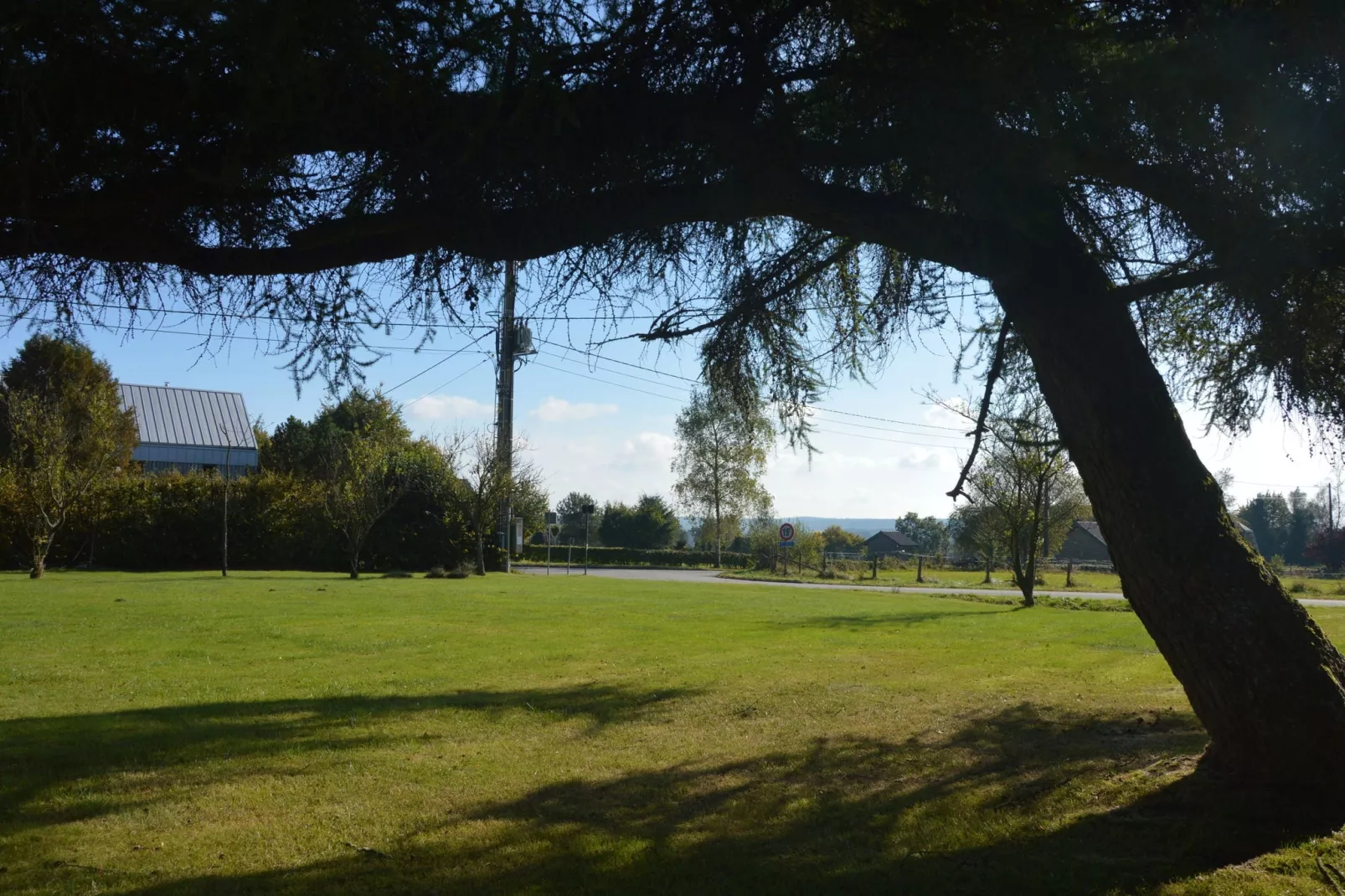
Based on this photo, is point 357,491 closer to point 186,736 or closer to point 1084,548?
point 186,736

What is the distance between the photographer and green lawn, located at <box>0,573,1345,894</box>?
178 inches

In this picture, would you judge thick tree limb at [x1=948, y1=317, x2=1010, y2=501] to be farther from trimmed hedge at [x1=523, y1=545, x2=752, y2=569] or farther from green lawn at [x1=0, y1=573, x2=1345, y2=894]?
trimmed hedge at [x1=523, y1=545, x2=752, y2=569]

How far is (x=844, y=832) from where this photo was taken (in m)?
5.19

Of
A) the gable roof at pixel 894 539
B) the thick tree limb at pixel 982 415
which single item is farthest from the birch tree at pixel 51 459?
the gable roof at pixel 894 539

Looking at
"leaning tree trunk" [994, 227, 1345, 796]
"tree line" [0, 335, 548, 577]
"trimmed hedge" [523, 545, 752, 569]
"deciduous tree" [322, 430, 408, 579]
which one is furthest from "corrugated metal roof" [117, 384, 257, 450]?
"leaning tree trunk" [994, 227, 1345, 796]

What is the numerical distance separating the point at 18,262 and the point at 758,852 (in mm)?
4506

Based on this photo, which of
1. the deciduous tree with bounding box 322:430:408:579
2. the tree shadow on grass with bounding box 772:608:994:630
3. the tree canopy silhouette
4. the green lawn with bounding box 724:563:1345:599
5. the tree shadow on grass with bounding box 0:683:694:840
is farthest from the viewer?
the green lawn with bounding box 724:563:1345:599

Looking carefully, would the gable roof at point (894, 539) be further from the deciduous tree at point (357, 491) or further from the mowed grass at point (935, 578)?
Answer: the deciduous tree at point (357, 491)

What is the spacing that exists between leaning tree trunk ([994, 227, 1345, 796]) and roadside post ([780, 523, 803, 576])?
115ft

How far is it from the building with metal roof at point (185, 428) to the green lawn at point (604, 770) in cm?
4106

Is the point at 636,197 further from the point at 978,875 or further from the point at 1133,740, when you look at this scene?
the point at 1133,740

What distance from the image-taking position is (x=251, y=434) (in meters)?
54.1

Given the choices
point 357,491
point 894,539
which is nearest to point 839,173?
point 357,491

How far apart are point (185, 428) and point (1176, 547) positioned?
55453 millimetres
